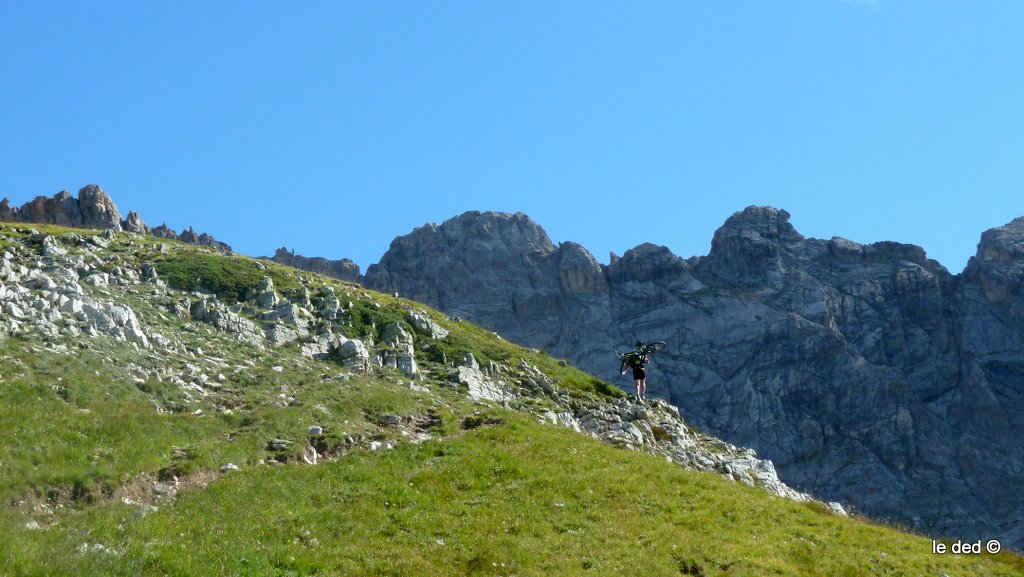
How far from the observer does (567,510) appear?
28.4 metres

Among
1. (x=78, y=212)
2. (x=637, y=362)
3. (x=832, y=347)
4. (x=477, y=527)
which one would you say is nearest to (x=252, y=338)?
(x=637, y=362)

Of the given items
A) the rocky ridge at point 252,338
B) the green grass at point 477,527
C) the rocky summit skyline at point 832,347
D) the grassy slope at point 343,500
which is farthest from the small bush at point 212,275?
the rocky summit skyline at point 832,347

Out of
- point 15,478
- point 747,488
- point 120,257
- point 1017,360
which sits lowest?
point 15,478

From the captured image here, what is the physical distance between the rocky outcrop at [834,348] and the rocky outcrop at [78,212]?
243 ft

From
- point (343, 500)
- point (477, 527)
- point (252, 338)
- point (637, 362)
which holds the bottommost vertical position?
point (477, 527)

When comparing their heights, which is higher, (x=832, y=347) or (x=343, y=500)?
(x=832, y=347)

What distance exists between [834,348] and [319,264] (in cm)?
9137

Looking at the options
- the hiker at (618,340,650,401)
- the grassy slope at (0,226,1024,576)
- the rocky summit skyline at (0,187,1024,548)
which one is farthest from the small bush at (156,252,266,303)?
the rocky summit skyline at (0,187,1024,548)

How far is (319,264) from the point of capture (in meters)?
192

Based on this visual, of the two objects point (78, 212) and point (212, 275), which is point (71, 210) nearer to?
point (78, 212)

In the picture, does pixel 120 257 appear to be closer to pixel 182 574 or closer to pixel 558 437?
pixel 558 437

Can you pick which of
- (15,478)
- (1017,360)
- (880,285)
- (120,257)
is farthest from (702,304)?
(15,478)

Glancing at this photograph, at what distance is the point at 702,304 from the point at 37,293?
15809 cm

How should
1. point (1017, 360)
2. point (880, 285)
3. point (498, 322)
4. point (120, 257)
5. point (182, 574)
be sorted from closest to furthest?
point (182, 574) < point (120, 257) < point (1017, 360) < point (880, 285) < point (498, 322)
